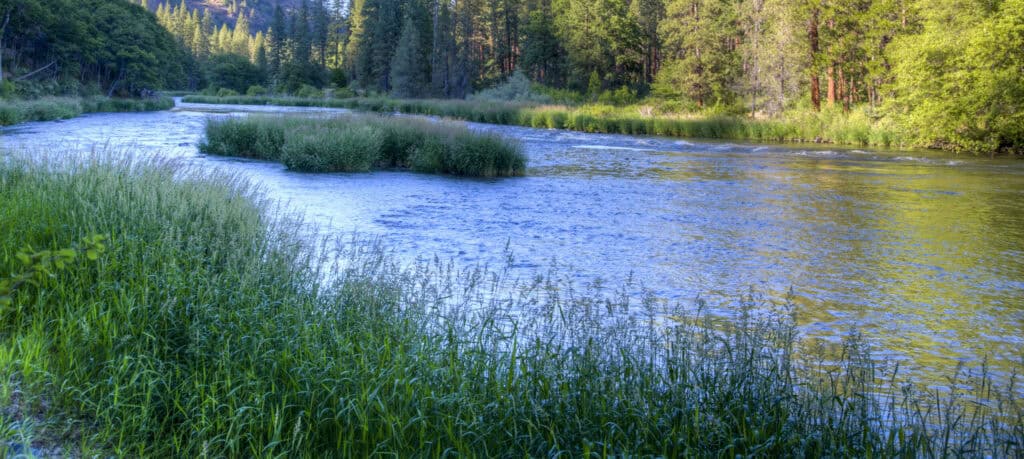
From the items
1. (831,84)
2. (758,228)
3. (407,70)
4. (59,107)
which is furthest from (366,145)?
(407,70)

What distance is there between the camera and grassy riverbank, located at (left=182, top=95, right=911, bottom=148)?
35.6 meters

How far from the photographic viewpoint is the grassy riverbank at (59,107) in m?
36.2

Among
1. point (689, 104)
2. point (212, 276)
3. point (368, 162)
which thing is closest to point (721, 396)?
point (212, 276)

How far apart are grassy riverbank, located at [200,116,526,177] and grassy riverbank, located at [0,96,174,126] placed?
1578 centimetres

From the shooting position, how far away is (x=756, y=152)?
1238 inches

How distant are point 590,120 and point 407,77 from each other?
41.3 metres

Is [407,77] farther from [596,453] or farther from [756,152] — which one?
[596,453]

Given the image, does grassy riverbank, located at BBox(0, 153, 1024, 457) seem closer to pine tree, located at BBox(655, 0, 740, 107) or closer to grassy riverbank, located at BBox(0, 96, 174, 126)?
grassy riverbank, located at BBox(0, 96, 174, 126)

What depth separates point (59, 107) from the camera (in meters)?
42.8

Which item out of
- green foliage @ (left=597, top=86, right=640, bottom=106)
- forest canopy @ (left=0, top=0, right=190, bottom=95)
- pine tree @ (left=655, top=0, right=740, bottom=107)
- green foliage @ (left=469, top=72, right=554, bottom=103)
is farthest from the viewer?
green foliage @ (left=597, top=86, right=640, bottom=106)

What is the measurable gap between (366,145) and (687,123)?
2296 cm

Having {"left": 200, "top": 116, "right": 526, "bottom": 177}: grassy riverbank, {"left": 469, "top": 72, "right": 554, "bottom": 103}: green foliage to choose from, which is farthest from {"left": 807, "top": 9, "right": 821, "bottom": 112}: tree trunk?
{"left": 200, "top": 116, "right": 526, "bottom": 177}: grassy riverbank

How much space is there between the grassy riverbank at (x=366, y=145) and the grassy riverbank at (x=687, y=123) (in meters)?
19.4

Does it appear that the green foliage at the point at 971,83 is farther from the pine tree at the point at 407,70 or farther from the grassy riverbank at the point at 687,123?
the pine tree at the point at 407,70
